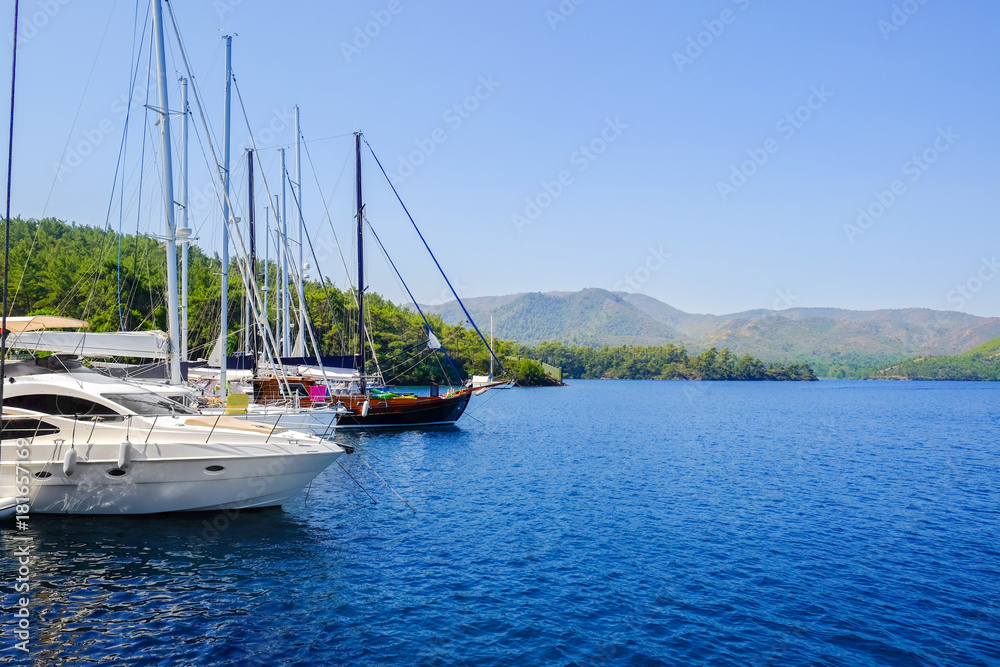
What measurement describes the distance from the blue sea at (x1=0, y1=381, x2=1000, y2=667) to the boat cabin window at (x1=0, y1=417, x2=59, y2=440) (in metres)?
2.41

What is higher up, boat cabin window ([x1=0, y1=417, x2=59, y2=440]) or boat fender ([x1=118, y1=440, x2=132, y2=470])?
boat cabin window ([x1=0, y1=417, x2=59, y2=440])

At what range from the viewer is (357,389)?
3938cm

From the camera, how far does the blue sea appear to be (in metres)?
10.4

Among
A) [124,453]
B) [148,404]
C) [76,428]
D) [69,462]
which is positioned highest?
[148,404]

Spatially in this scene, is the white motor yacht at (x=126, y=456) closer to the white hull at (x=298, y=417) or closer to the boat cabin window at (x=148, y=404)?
the boat cabin window at (x=148, y=404)

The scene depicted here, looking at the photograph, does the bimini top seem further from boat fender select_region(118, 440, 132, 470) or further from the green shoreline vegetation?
boat fender select_region(118, 440, 132, 470)

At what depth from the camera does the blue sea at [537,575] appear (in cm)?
1042

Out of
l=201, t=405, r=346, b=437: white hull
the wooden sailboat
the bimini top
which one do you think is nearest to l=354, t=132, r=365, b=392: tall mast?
the wooden sailboat

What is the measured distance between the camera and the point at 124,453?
15.7m

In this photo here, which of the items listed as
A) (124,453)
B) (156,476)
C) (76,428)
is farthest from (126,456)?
(76,428)

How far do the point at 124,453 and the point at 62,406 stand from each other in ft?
9.74

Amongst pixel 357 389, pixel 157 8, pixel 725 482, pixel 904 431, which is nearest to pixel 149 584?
pixel 157 8

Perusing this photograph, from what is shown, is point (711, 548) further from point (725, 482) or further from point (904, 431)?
point (904, 431)

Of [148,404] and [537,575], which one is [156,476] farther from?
[537,575]
